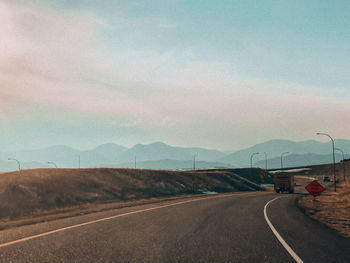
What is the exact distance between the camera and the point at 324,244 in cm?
872

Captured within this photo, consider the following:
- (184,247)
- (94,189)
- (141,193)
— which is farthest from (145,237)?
(141,193)

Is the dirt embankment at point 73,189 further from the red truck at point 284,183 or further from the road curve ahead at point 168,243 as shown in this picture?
the road curve ahead at point 168,243

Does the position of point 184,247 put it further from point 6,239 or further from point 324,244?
point 6,239

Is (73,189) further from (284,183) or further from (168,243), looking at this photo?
(284,183)

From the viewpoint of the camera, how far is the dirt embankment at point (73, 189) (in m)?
22.7

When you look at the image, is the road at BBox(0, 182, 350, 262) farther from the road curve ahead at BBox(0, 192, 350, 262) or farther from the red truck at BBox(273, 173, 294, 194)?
the red truck at BBox(273, 173, 294, 194)

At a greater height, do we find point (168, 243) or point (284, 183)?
point (168, 243)

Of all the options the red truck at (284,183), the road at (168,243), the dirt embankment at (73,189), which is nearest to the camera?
the road at (168,243)

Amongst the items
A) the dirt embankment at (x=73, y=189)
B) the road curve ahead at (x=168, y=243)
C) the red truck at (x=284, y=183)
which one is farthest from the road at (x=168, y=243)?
the red truck at (x=284, y=183)

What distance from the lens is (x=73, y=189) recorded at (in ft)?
96.9

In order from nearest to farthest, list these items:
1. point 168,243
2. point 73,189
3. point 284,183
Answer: point 168,243 → point 73,189 → point 284,183

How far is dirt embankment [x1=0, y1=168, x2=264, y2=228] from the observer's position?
74.3 feet

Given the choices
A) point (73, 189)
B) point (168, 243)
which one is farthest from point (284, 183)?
point (168, 243)

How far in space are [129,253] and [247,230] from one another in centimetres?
491
